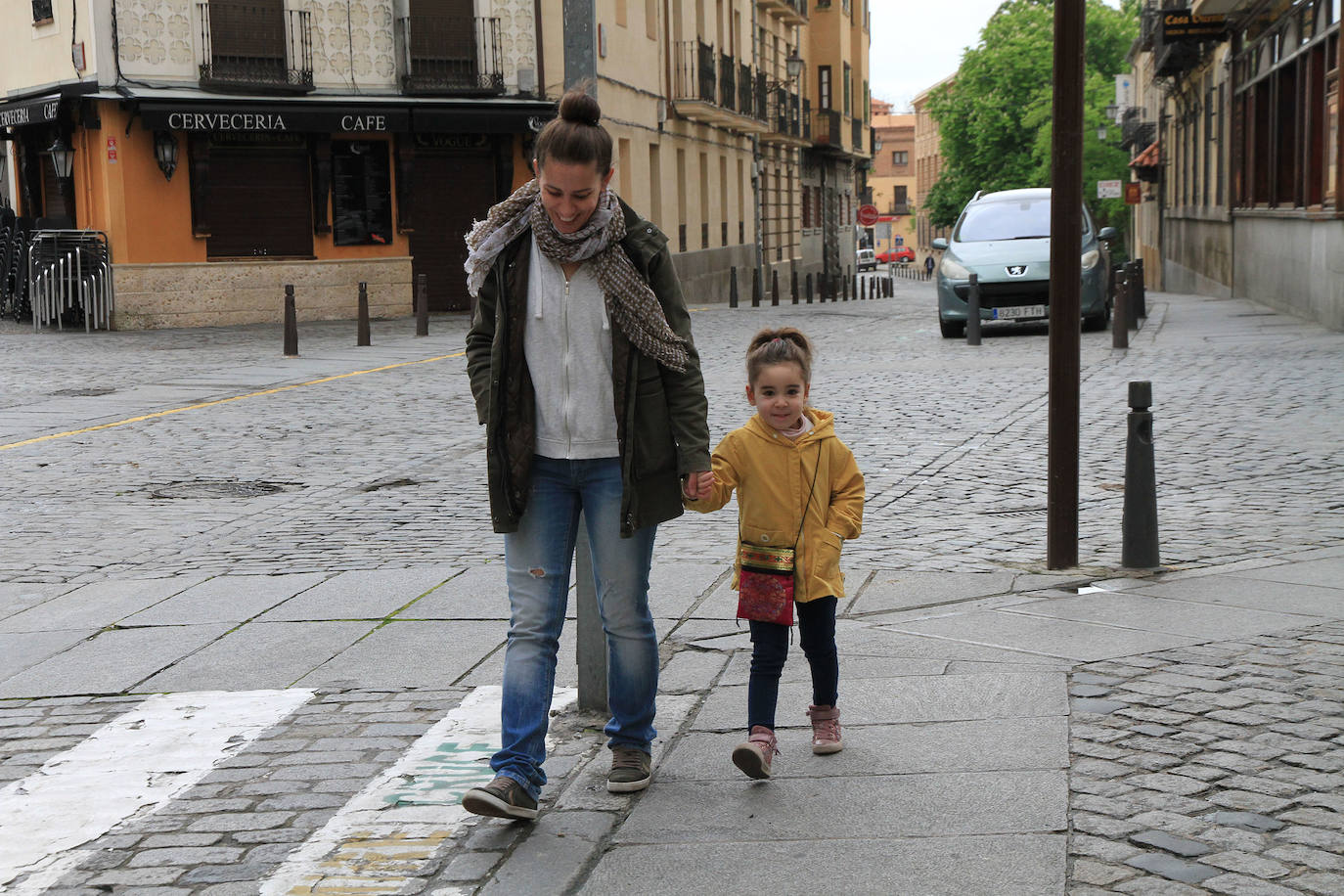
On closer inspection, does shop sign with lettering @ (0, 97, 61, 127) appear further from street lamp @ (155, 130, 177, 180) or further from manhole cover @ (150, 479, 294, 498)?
manhole cover @ (150, 479, 294, 498)

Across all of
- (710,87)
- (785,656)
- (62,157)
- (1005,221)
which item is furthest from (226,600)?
(710,87)

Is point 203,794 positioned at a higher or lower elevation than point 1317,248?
lower

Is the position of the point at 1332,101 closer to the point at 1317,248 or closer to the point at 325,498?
the point at 1317,248

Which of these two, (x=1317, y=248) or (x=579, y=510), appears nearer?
(x=579, y=510)

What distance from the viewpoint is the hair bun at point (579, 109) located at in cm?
384

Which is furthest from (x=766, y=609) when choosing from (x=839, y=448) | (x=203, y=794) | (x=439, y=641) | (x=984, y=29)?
(x=984, y=29)

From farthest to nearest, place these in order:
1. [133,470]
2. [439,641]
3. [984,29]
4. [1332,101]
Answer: [984,29], [1332,101], [133,470], [439,641]

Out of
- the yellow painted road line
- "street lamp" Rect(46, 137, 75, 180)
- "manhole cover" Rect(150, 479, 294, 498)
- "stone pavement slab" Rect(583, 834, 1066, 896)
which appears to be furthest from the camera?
"street lamp" Rect(46, 137, 75, 180)

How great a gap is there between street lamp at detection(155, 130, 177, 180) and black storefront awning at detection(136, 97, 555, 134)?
1.37 feet


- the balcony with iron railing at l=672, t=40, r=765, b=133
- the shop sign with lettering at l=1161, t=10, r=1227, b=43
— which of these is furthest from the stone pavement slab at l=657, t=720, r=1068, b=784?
the balcony with iron railing at l=672, t=40, r=765, b=133

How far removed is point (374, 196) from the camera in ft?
93.8

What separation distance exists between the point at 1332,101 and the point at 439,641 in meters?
18.4

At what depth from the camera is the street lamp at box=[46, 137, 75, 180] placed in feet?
84.8

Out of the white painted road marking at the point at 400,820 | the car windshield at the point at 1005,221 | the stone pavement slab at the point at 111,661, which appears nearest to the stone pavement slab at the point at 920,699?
the white painted road marking at the point at 400,820
